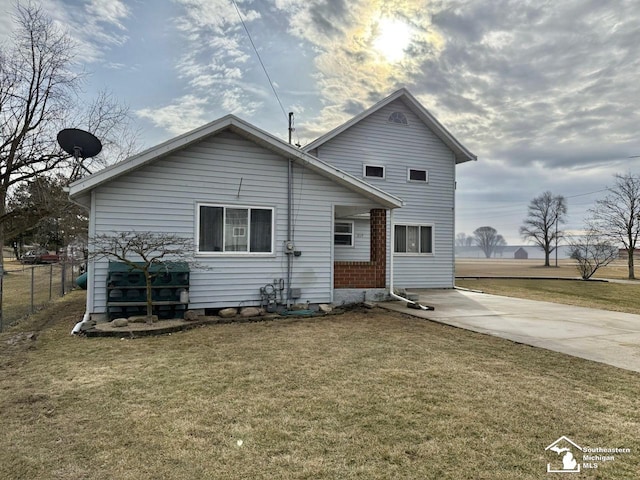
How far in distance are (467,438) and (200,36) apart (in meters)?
12.0

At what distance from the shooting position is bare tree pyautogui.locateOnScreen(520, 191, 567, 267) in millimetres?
53719

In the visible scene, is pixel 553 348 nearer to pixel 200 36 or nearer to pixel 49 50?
pixel 200 36

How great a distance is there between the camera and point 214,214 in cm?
859

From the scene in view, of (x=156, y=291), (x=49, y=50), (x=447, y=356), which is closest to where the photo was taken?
(x=447, y=356)

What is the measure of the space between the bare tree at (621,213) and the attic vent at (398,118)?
26763 mm

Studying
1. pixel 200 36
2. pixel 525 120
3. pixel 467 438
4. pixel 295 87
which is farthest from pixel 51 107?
pixel 525 120

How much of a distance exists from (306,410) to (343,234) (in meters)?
10.1

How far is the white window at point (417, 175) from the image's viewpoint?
1434 centimetres

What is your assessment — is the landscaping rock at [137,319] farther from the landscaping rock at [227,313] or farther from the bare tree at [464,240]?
the bare tree at [464,240]

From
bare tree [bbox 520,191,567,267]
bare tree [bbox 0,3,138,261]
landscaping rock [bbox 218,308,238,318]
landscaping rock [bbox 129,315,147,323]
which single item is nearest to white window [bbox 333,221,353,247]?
landscaping rock [bbox 218,308,238,318]

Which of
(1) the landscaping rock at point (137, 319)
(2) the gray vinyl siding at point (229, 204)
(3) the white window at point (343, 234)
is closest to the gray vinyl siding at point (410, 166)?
(3) the white window at point (343, 234)

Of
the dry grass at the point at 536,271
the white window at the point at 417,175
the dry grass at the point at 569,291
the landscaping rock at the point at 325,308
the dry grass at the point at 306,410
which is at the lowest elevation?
the dry grass at the point at 536,271

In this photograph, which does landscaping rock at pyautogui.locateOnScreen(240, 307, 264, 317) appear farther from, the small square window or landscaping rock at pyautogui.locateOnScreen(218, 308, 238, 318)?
the small square window

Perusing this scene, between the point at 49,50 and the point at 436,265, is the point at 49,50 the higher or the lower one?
the higher one
